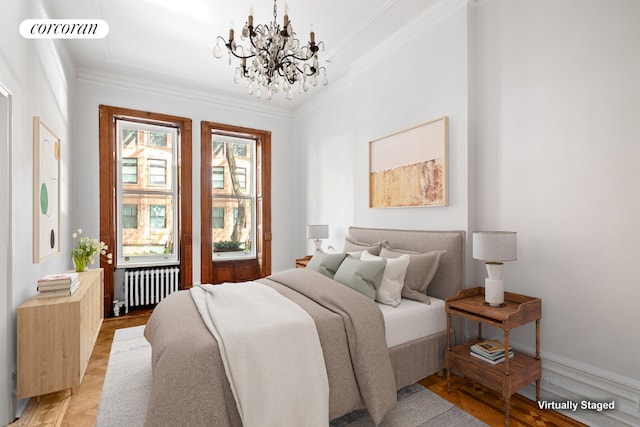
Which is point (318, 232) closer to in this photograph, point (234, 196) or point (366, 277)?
point (234, 196)

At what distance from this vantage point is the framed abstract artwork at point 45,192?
2.54m

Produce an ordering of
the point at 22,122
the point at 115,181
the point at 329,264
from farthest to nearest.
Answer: the point at 115,181, the point at 329,264, the point at 22,122

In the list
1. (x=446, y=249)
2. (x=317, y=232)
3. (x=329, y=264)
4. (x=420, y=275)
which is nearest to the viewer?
Answer: (x=420, y=275)

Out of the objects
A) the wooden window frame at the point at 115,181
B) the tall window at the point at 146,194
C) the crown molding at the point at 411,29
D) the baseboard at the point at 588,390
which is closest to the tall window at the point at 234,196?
the wooden window frame at the point at 115,181

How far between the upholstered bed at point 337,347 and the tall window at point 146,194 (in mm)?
2567

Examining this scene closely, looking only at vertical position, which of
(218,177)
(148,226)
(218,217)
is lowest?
(148,226)

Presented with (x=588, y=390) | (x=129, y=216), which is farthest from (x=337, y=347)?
(x=129, y=216)

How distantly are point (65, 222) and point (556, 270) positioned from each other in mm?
4901

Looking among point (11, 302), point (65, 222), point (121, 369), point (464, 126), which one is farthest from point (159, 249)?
point (464, 126)

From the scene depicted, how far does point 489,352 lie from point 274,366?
1.54 metres

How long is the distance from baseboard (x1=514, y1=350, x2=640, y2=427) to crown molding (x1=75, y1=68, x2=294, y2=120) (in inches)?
195

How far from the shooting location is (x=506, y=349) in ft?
6.52

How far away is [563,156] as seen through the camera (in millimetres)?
2195

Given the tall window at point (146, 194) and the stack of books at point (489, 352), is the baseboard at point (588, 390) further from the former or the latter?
the tall window at point (146, 194)
